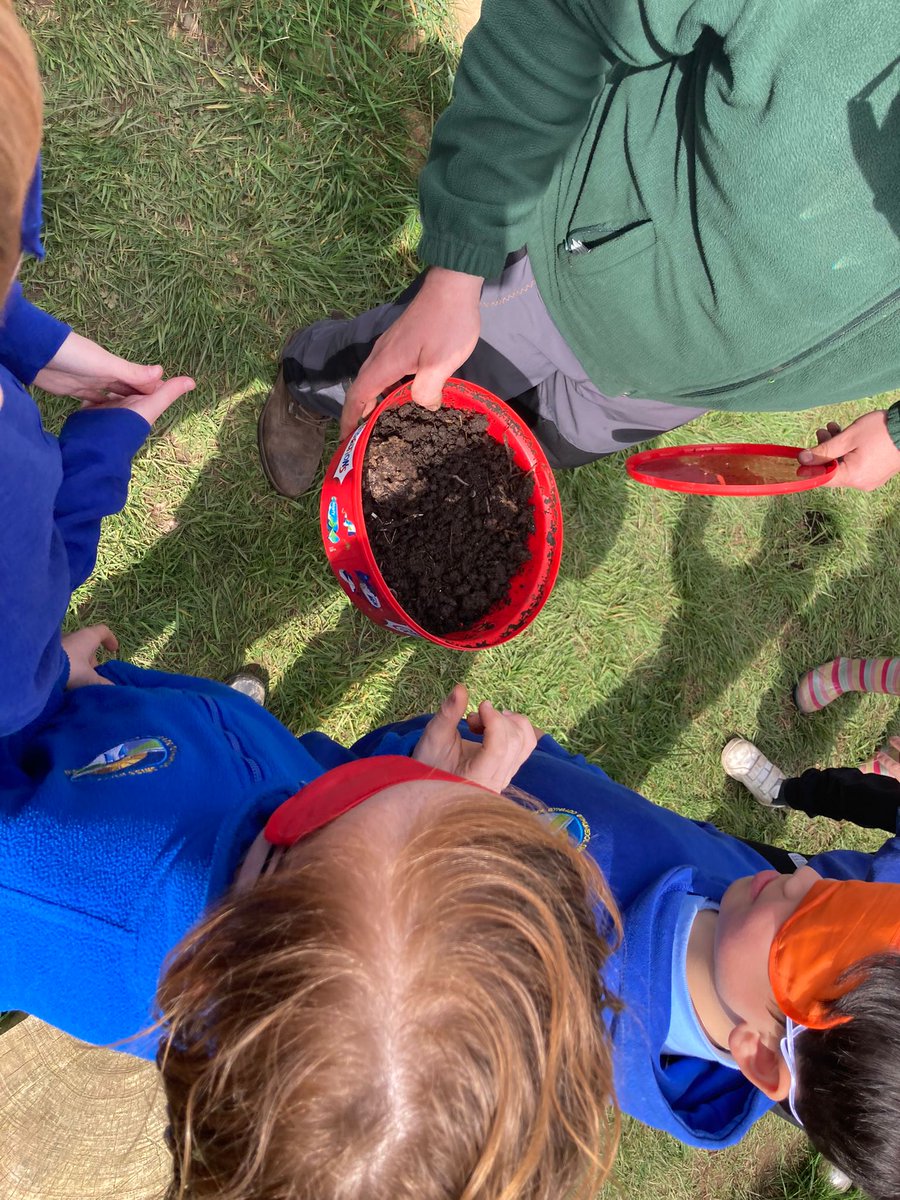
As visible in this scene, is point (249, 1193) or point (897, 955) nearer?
point (249, 1193)

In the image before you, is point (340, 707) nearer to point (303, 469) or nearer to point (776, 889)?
point (303, 469)

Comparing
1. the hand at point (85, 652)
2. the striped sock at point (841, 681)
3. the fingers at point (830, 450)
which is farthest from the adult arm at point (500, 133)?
the striped sock at point (841, 681)

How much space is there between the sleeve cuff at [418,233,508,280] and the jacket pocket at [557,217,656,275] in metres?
0.15

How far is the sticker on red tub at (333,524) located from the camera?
1711 millimetres

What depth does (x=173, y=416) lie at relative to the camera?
218 cm

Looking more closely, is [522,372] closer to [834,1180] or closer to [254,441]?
[254,441]

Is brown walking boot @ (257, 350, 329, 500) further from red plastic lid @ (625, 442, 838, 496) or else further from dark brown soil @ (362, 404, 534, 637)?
red plastic lid @ (625, 442, 838, 496)

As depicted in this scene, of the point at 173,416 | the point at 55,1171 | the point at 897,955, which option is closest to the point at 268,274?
the point at 173,416

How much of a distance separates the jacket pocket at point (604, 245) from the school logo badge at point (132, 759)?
3.77 feet

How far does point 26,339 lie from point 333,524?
692 millimetres

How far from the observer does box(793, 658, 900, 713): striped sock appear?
8.98ft

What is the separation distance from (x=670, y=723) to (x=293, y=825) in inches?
81.4

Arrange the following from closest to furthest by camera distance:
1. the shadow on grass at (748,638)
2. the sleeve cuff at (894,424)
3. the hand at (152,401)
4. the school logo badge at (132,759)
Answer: the school logo badge at (132,759)
the hand at (152,401)
the sleeve cuff at (894,424)
the shadow on grass at (748,638)

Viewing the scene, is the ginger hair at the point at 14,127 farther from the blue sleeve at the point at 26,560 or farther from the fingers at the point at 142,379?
the fingers at the point at 142,379
